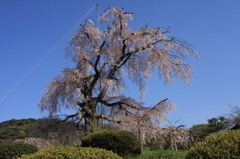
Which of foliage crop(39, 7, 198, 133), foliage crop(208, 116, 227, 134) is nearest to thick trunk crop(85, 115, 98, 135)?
foliage crop(39, 7, 198, 133)

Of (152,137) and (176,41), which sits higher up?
(176,41)

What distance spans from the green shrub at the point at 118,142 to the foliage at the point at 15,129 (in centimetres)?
1561

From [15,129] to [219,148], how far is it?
2473 centimetres

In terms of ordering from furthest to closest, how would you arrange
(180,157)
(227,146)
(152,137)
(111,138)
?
(152,137) < (111,138) < (180,157) < (227,146)

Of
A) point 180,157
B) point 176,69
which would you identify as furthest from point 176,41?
point 180,157

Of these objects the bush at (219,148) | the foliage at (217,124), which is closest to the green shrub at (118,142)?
the bush at (219,148)

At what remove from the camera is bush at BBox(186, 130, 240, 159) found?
4008mm

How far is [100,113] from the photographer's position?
15.8 metres

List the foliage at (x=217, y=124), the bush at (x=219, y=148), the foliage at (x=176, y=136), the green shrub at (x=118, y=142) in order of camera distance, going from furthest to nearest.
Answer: the foliage at (x=217, y=124), the foliage at (x=176, y=136), the green shrub at (x=118, y=142), the bush at (x=219, y=148)

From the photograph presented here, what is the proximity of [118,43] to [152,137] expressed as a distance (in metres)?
5.67

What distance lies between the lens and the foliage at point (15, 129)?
23.0 m

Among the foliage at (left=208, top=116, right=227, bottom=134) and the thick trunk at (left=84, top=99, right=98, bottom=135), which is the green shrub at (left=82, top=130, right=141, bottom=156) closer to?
the thick trunk at (left=84, top=99, right=98, bottom=135)

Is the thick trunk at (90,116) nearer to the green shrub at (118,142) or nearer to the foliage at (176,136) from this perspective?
the foliage at (176,136)

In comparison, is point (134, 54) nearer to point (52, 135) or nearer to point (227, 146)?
point (52, 135)
